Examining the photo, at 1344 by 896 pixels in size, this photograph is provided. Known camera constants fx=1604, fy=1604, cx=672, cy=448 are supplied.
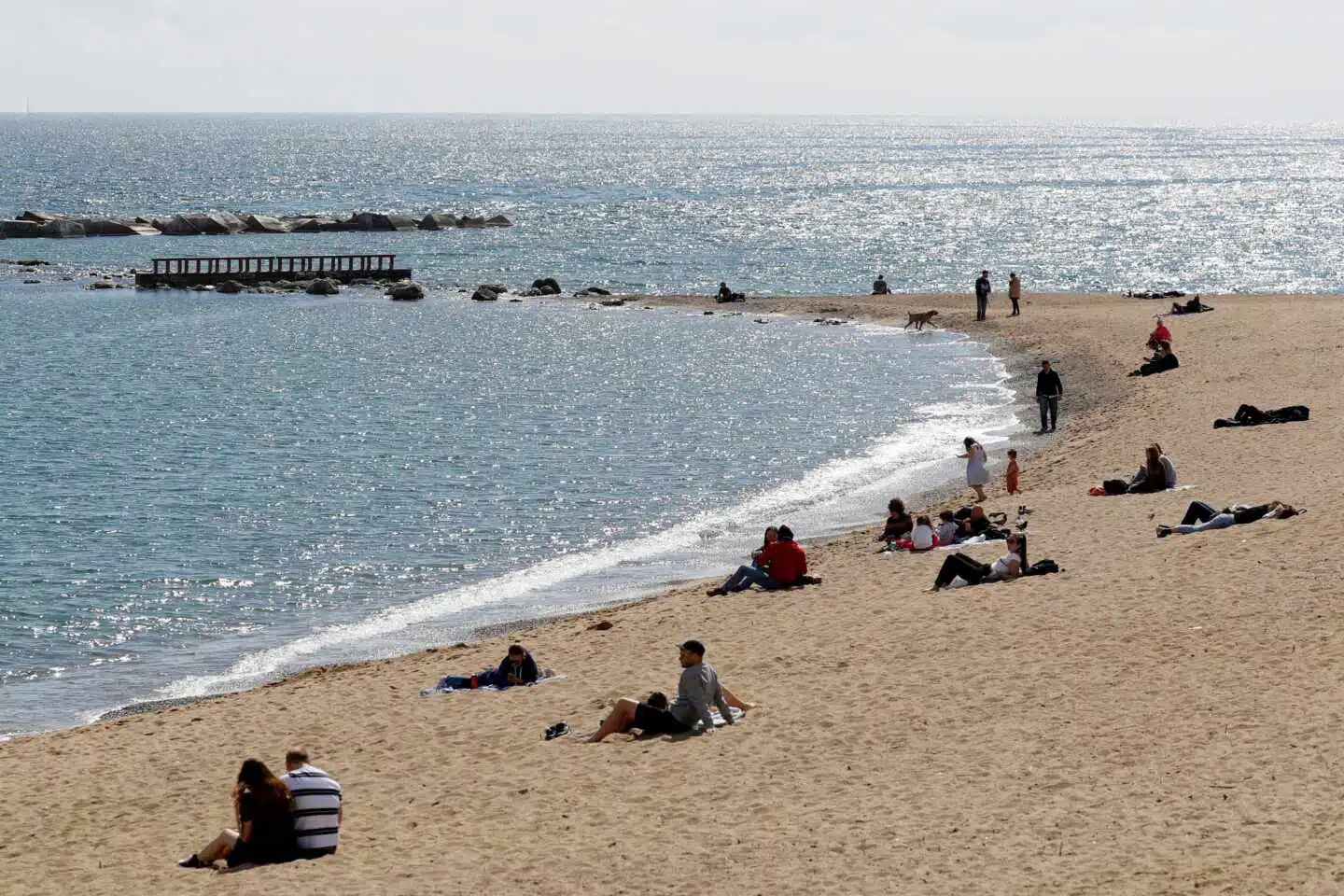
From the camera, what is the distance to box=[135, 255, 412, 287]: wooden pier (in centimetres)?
7669

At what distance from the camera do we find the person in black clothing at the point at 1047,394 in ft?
116

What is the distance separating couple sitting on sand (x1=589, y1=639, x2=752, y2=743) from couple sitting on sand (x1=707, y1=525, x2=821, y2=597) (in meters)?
6.24

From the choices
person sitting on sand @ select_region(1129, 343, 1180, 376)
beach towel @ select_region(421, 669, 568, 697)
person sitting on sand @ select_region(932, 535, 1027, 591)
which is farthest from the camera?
person sitting on sand @ select_region(1129, 343, 1180, 376)

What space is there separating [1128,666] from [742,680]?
3994mm

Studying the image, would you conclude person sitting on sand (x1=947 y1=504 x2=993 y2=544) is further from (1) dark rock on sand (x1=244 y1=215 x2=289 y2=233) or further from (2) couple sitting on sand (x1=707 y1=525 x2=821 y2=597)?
A: (1) dark rock on sand (x1=244 y1=215 x2=289 y2=233)

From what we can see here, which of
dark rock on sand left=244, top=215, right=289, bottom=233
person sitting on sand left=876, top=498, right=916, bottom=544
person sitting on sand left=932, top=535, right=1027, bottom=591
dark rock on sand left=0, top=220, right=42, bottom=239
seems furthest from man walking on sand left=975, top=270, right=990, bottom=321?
dark rock on sand left=0, top=220, right=42, bottom=239

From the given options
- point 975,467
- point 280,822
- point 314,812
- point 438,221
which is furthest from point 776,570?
point 438,221

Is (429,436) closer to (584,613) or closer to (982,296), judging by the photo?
(584,613)

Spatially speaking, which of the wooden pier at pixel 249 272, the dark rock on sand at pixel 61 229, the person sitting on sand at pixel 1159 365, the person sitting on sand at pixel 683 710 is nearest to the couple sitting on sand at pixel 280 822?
the person sitting on sand at pixel 683 710

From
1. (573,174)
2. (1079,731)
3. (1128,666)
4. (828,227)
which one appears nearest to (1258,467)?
(1128,666)

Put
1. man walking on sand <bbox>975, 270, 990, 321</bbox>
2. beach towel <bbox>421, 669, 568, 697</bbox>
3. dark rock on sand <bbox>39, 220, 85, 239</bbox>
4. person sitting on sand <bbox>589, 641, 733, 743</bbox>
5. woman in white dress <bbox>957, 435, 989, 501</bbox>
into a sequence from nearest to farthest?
person sitting on sand <bbox>589, 641, 733, 743</bbox> → beach towel <bbox>421, 669, 568, 697</bbox> → woman in white dress <bbox>957, 435, 989, 501</bbox> → man walking on sand <bbox>975, 270, 990, 321</bbox> → dark rock on sand <bbox>39, 220, 85, 239</bbox>

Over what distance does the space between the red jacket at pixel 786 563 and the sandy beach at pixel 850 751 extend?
0.59 meters

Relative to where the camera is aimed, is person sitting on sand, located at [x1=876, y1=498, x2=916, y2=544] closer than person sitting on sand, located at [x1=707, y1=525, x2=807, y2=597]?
No

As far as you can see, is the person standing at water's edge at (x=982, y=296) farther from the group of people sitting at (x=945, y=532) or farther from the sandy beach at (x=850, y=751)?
the group of people sitting at (x=945, y=532)
